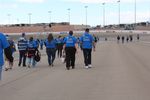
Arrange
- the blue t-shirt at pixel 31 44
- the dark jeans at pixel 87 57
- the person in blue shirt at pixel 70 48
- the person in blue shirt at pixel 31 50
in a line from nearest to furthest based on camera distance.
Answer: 1. the person in blue shirt at pixel 70 48
2. the dark jeans at pixel 87 57
3. the person in blue shirt at pixel 31 50
4. the blue t-shirt at pixel 31 44

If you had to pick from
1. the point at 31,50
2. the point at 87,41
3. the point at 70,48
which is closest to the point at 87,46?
the point at 87,41

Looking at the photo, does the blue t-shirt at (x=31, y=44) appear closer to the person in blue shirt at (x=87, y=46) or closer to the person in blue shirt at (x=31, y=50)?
the person in blue shirt at (x=31, y=50)

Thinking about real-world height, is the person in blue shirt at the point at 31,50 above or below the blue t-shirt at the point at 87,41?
below

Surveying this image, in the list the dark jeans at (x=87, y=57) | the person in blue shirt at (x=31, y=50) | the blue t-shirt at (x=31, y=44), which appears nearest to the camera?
the dark jeans at (x=87, y=57)

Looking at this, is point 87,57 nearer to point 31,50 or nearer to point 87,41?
point 87,41

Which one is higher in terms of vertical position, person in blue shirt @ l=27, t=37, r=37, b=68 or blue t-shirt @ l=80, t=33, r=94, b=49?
blue t-shirt @ l=80, t=33, r=94, b=49

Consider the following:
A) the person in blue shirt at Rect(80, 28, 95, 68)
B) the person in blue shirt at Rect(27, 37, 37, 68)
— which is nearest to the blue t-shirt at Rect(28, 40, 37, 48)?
the person in blue shirt at Rect(27, 37, 37, 68)

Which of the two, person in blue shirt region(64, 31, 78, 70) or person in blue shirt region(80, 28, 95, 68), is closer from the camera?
person in blue shirt region(64, 31, 78, 70)

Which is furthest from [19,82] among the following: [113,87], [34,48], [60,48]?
[60,48]

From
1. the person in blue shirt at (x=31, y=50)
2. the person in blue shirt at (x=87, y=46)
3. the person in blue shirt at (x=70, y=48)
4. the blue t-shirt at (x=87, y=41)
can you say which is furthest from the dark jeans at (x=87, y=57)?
the person in blue shirt at (x=31, y=50)

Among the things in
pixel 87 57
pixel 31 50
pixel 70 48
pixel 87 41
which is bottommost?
pixel 87 57

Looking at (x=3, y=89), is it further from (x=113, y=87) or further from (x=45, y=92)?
(x=113, y=87)

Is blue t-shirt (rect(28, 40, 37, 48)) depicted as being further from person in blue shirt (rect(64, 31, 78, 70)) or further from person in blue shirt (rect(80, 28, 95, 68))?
person in blue shirt (rect(80, 28, 95, 68))

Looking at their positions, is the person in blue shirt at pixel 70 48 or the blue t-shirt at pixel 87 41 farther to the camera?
the blue t-shirt at pixel 87 41
